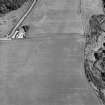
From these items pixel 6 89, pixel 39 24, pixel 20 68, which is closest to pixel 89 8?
pixel 39 24

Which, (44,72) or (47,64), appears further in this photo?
(47,64)

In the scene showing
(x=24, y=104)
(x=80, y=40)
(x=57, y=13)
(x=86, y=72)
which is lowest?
(x=24, y=104)

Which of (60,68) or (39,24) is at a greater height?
(39,24)

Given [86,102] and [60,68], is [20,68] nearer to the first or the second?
[60,68]

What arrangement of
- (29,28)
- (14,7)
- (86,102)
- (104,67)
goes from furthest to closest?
(14,7), (29,28), (104,67), (86,102)

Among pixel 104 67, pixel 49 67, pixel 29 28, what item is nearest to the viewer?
pixel 104 67

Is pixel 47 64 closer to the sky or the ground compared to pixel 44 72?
closer to the sky

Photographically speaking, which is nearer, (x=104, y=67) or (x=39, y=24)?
(x=104, y=67)
